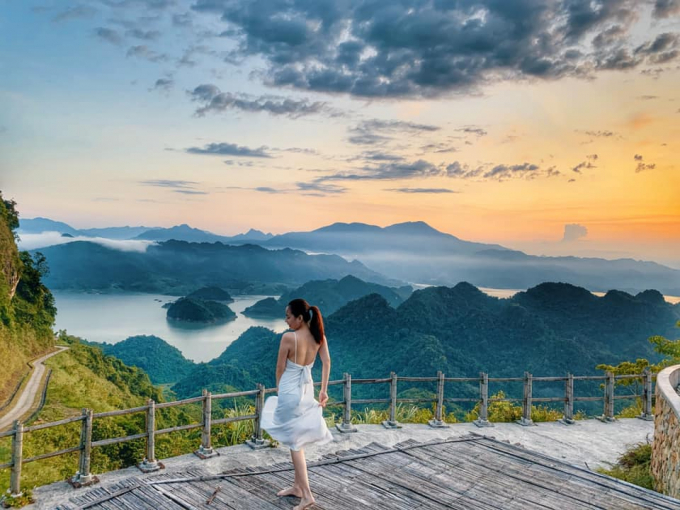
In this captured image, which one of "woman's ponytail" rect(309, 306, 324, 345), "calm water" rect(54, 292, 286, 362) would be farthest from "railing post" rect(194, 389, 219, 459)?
"calm water" rect(54, 292, 286, 362)

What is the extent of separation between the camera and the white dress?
181 inches

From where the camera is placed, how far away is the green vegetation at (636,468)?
6.79 meters

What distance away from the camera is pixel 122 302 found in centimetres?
13938

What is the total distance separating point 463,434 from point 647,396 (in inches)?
191

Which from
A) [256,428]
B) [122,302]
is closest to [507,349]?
[256,428]

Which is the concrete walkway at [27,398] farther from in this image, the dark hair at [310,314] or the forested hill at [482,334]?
the dark hair at [310,314]

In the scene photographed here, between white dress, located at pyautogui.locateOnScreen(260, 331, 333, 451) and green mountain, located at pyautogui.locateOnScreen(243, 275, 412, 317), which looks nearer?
white dress, located at pyautogui.locateOnScreen(260, 331, 333, 451)

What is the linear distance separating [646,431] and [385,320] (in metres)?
57.7

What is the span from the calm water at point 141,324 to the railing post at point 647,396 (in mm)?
75569

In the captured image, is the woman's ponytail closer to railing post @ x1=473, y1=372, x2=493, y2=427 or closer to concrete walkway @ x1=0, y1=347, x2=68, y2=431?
railing post @ x1=473, y1=372, x2=493, y2=427

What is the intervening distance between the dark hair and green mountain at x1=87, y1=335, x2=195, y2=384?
69.0m

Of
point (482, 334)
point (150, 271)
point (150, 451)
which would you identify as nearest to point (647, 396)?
point (150, 451)

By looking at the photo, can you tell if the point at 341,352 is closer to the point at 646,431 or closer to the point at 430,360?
the point at 430,360

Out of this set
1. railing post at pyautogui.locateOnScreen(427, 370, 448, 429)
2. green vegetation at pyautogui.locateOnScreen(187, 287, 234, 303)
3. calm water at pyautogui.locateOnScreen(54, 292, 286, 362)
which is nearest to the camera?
railing post at pyautogui.locateOnScreen(427, 370, 448, 429)
